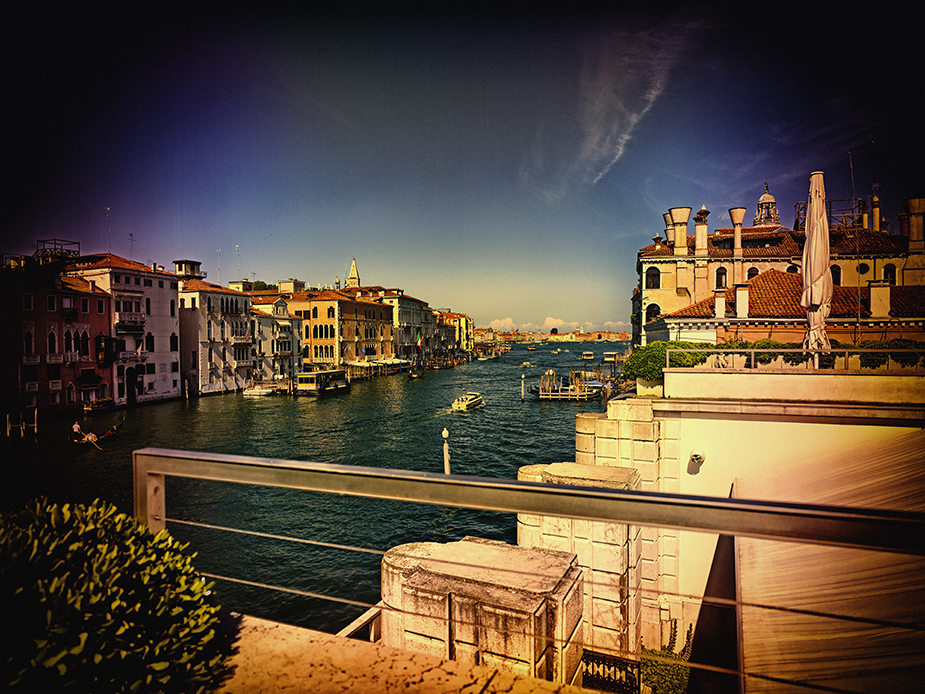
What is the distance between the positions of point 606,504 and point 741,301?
63.3 ft

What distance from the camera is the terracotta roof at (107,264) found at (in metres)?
40.8

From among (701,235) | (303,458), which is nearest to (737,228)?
(701,235)

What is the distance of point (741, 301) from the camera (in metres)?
18.1

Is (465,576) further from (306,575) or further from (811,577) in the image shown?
(306,575)

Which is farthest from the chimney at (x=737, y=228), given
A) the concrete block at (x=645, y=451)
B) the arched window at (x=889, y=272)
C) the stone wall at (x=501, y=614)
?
the stone wall at (x=501, y=614)

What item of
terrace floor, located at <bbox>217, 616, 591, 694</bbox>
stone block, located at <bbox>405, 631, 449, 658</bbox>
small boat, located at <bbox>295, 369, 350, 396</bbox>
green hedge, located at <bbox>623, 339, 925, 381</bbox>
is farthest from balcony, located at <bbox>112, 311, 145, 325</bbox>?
terrace floor, located at <bbox>217, 616, 591, 694</bbox>

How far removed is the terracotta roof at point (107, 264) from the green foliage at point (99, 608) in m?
47.6

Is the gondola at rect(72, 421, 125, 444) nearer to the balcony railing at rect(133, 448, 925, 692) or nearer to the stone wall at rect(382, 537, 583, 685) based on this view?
the stone wall at rect(382, 537, 583, 685)

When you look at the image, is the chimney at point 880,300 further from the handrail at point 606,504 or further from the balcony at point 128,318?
the balcony at point 128,318

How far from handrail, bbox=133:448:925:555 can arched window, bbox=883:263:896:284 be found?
38.2 m

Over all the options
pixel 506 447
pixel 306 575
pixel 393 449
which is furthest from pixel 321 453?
pixel 306 575

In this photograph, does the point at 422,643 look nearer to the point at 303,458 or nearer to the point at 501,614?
the point at 501,614

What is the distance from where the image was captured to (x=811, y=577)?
5035mm

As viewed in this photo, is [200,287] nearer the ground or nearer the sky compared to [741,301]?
nearer the sky
